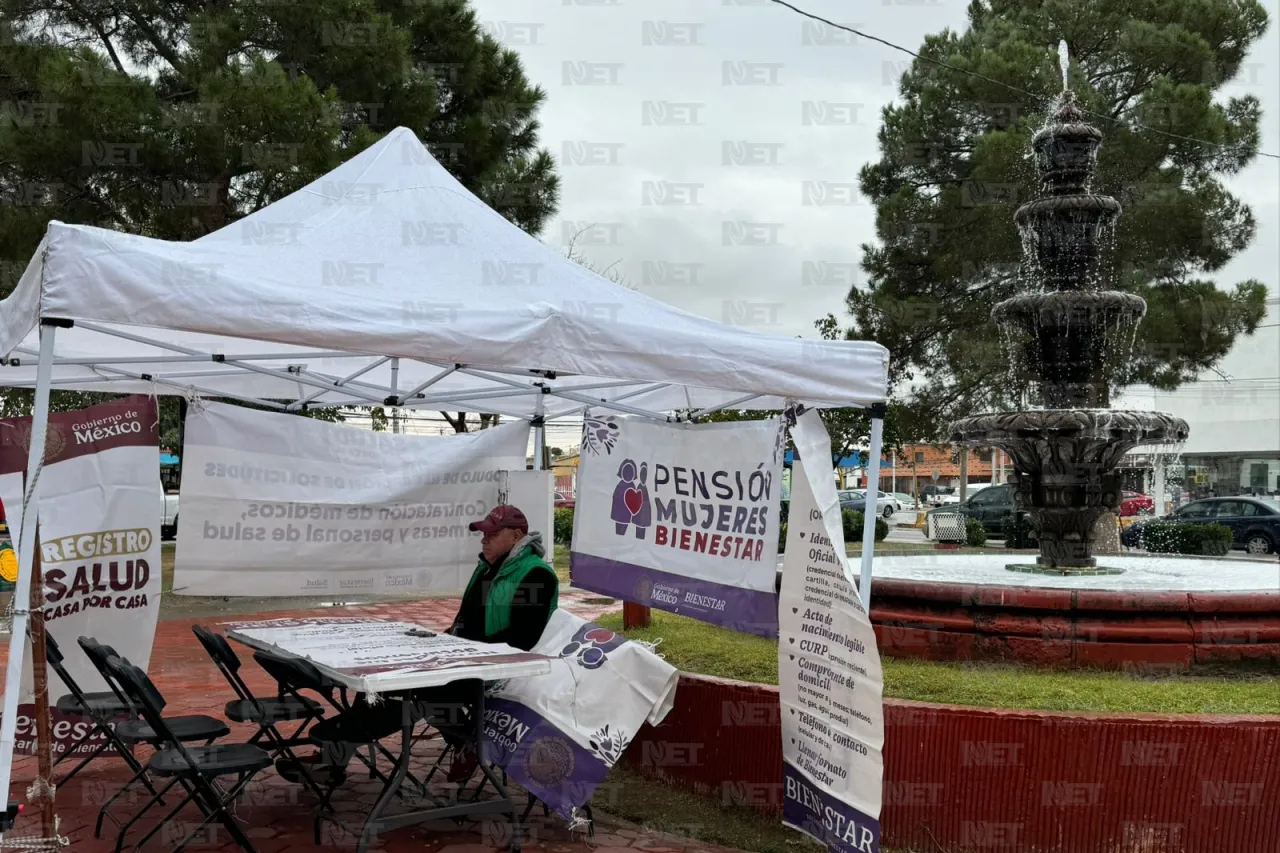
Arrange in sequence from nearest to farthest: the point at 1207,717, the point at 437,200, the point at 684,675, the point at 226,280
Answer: the point at 226,280
the point at 1207,717
the point at 684,675
the point at 437,200

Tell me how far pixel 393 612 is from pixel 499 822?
321 inches

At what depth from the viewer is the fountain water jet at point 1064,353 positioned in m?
8.52

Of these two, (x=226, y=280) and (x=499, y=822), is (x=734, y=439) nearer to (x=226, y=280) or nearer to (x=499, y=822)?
(x=499, y=822)

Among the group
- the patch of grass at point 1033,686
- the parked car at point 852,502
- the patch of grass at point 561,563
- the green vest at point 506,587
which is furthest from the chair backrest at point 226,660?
the parked car at point 852,502

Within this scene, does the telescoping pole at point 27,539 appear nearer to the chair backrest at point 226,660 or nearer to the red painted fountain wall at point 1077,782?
the chair backrest at point 226,660

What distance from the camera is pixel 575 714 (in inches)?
190

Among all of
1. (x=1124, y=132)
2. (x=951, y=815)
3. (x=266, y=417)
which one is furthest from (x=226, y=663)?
(x=1124, y=132)

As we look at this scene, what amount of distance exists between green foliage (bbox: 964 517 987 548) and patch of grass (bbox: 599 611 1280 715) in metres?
16.4

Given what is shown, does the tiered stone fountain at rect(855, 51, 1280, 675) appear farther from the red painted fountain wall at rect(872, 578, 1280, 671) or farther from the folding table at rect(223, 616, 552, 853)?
the folding table at rect(223, 616, 552, 853)

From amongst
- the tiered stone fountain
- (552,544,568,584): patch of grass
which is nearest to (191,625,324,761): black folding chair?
the tiered stone fountain

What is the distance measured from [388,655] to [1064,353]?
6.76m

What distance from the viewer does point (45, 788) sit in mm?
4078

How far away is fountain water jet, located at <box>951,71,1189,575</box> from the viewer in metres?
8.52

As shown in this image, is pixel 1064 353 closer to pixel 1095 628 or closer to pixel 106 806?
pixel 1095 628
